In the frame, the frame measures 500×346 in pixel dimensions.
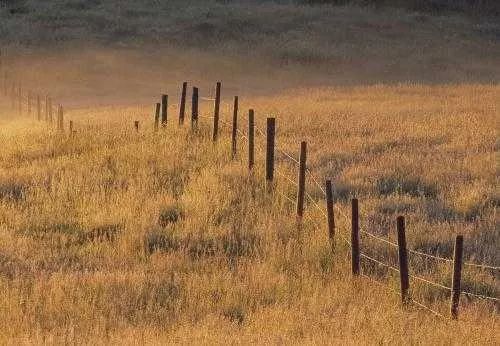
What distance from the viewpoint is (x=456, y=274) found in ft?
25.1

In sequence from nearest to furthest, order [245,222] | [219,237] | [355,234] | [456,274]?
[456,274] < [355,234] < [219,237] < [245,222]

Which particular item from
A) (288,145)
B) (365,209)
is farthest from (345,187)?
(288,145)

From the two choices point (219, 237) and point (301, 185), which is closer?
point (219, 237)

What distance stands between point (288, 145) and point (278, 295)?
32.5 feet

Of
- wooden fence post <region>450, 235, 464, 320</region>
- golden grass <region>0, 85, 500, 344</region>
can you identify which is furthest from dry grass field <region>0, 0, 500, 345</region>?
wooden fence post <region>450, 235, 464, 320</region>

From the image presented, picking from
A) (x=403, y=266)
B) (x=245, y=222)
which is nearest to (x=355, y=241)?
(x=403, y=266)

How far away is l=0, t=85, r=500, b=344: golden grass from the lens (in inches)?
298

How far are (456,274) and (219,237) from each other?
3.70 metres

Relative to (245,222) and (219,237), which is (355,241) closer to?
(219,237)

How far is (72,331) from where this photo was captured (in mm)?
7074

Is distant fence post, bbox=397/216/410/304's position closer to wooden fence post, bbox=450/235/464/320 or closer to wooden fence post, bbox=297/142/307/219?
wooden fence post, bbox=450/235/464/320

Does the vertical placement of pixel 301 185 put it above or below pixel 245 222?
above

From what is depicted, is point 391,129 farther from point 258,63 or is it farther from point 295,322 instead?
point 258,63

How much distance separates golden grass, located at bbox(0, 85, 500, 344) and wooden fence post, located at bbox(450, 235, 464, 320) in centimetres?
13
